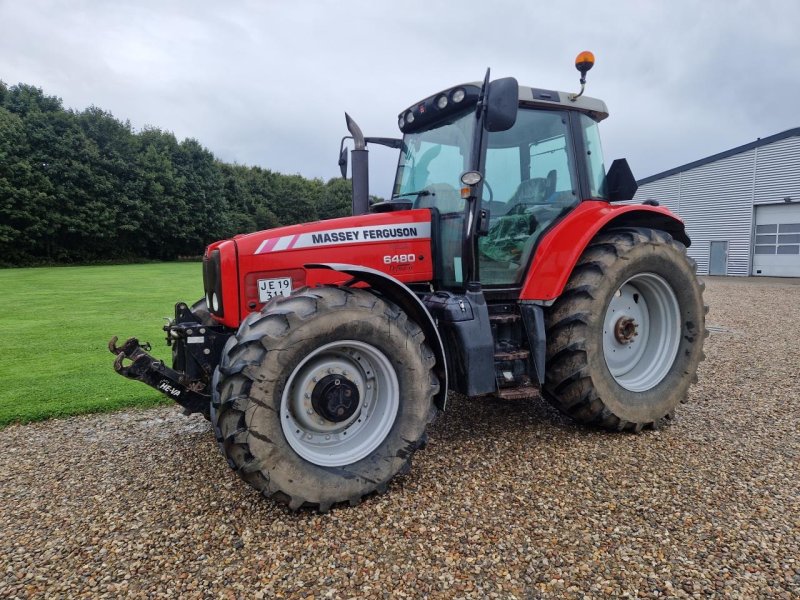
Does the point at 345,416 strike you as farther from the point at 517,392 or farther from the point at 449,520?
the point at 517,392

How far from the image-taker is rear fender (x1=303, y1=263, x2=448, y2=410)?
3.00 m

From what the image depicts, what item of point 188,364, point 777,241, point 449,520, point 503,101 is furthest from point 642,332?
point 777,241

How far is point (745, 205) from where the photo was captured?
22.8 metres

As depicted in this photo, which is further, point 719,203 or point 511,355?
point 719,203

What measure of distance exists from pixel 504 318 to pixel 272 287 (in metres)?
1.61

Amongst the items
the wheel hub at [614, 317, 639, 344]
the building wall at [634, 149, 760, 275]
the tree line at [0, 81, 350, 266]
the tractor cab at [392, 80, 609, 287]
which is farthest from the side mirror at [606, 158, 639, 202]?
the tree line at [0, 81, 350, 266]

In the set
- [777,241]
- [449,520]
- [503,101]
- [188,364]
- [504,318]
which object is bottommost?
[449,520]

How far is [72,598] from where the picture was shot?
211cm

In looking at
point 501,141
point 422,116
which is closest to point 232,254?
point 422,116

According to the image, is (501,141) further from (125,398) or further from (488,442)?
(125,398)

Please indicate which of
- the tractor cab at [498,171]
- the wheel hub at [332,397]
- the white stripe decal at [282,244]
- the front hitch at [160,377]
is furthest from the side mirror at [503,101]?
the front hitch at [160,377]

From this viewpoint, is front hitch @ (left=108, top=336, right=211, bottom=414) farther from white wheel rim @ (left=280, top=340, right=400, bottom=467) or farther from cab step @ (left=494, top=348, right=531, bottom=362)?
cab step @ (left=494, top=348, right=531, bottom=362)

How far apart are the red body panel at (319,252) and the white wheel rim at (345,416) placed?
2.06ft

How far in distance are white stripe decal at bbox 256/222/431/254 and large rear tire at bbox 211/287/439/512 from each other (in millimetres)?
565
